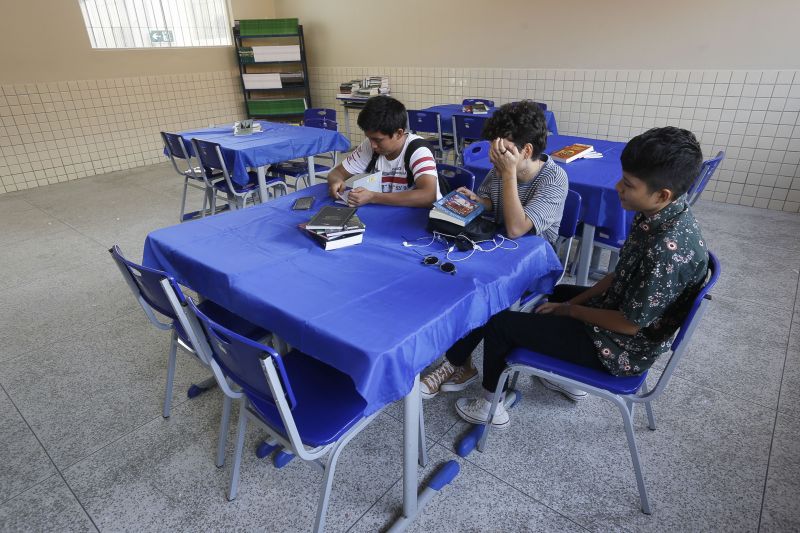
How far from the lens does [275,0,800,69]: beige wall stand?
3.64 meters

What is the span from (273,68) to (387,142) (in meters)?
5.55

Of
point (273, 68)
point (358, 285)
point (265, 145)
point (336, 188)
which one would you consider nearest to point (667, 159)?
point (358, 285)

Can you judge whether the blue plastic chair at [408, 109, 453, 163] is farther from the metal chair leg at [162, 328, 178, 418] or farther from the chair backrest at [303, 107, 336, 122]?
the metal chair leg at [162, 328, 178, 418]

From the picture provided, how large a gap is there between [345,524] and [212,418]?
0.78 meters

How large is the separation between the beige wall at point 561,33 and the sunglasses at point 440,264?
3.84 metres

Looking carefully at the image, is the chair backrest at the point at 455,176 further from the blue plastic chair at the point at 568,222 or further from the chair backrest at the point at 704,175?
the chair backrest at the point at 704,175

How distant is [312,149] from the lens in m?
3.83

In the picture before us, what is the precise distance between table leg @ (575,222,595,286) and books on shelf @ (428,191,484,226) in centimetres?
101

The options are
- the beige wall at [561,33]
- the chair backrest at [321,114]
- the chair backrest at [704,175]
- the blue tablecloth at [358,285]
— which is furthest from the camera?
the chair backrest at [321,114]

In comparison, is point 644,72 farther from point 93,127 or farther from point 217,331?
point 93,127

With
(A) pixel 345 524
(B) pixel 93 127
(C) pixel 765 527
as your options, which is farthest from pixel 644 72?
(B) pixel 93 127

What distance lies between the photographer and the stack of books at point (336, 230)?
1.63 meters

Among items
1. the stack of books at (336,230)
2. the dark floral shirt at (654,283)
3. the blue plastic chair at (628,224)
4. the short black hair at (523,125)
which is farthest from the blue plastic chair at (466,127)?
the dark floral shirt at (654,283)

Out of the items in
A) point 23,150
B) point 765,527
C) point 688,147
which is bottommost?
point 765,527
